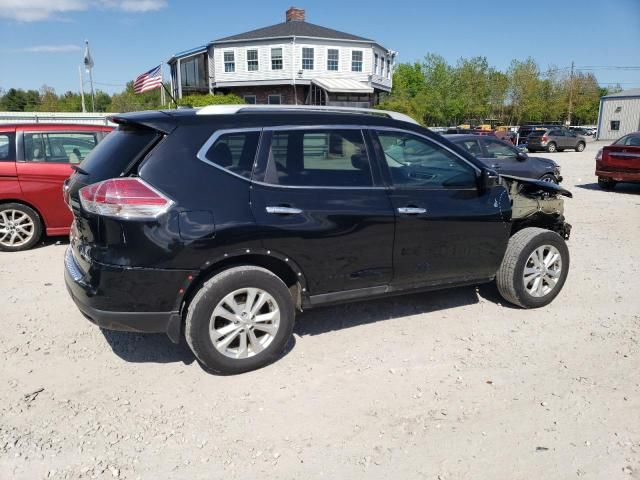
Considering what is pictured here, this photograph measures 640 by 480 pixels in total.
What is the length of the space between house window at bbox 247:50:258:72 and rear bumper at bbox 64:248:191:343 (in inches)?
1372

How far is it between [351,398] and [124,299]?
1646mm

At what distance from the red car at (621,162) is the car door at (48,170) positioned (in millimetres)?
12423

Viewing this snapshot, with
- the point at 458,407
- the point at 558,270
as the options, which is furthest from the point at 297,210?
the point at 558,270

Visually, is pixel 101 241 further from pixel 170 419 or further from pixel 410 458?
pixel 410 458

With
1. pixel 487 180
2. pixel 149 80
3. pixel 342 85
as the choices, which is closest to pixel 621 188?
pixel 487 180

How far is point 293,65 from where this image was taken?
3481 centimetres

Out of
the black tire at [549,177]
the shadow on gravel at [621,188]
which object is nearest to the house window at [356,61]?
the shadow on gravel at [621,188]

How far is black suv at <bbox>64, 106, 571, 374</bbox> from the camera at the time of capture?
3.35 m

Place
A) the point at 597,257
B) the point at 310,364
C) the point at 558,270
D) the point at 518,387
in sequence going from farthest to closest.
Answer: the point at 597,257 → the point at 558,270 → the point at 310,364 → the point at 518,387

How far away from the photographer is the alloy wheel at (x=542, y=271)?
493 centimetres

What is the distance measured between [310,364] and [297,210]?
3.90ft

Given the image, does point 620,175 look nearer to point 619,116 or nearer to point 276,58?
point 276,58

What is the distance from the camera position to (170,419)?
3.22 m

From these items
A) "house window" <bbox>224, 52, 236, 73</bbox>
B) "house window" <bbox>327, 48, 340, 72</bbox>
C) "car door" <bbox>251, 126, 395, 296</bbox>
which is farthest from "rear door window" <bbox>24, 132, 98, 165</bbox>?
"house window" <bbox>224, 52, 236, 73</bbox>
